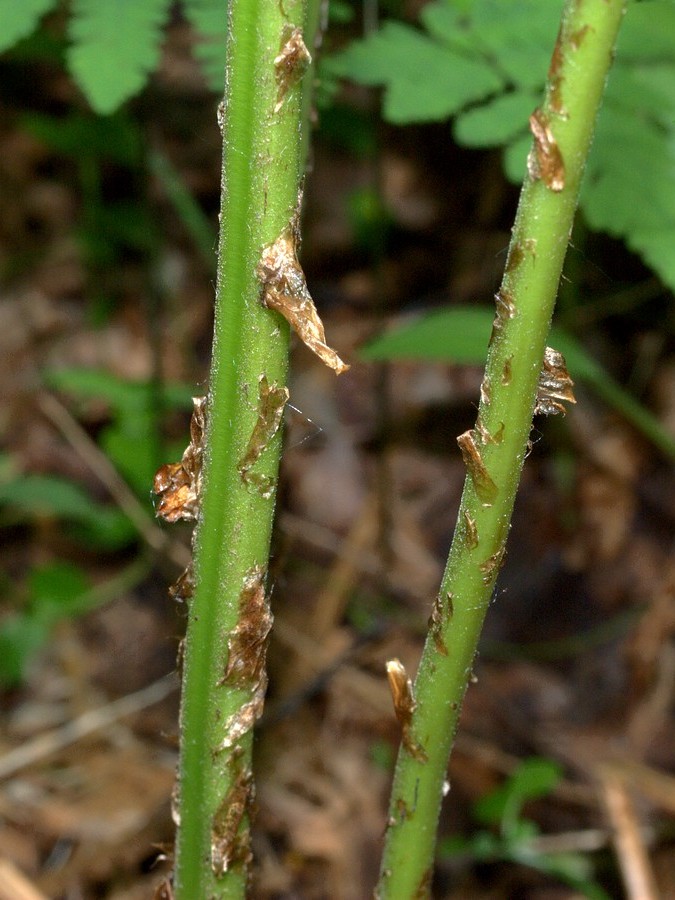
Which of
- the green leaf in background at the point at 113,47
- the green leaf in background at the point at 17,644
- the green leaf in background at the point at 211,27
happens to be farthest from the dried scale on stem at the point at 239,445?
the green leaf in background at the point at 17,644

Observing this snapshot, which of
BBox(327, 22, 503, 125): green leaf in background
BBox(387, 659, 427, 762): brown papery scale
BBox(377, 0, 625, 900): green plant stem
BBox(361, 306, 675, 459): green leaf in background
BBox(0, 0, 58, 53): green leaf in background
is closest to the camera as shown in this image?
BBox(377, 0, 625, 900): green plant stem

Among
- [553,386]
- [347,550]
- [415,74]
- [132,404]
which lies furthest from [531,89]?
[347,550]

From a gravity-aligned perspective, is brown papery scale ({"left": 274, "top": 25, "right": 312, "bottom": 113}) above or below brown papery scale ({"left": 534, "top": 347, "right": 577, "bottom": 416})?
above

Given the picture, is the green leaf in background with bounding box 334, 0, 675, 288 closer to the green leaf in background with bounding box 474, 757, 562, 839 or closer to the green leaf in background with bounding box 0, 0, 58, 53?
the green leaf in background with bounding box 0, 0, 58, 53

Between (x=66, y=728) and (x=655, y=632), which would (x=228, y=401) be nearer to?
(x=66, y=728)

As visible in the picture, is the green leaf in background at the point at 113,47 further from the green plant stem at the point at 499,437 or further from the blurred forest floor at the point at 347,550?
the green plant stem at the point at 499,437

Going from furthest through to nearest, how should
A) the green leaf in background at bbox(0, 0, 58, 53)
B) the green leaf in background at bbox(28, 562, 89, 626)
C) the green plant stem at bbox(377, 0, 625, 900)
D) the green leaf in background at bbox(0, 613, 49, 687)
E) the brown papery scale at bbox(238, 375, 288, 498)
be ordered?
the green leaf in background at bbox(28, 562, 89, 626) < the green leaf in background at bbox(0, 613, 49, 687) < the green leaf in background at bbox(0, 0, 58, 53) < the brown papery scale at bbox(238, 375, 288, 498) < the green plant stem at bbox(377, 0, 625, 900)

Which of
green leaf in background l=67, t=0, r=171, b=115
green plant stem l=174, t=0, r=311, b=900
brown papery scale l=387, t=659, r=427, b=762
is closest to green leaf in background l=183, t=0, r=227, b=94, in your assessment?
green leaf in background l=67, t=0, r=171, b=115
